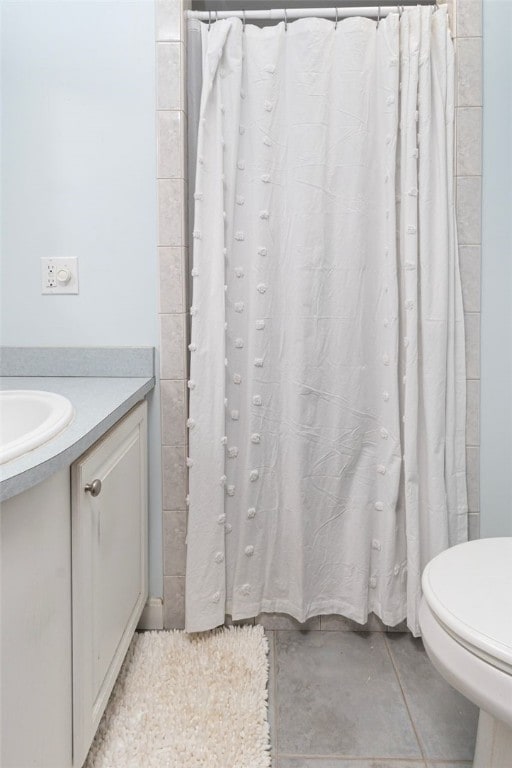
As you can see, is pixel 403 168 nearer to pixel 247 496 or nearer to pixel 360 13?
pixel 360 13

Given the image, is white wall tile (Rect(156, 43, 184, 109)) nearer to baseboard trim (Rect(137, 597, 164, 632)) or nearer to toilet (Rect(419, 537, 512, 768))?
toilet (Rect(419, 537, 512, 768))

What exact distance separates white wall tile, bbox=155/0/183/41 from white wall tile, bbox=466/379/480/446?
4.28ft

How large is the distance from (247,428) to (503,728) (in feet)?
2.98

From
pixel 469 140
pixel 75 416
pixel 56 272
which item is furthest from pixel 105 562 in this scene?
pixel 469 140

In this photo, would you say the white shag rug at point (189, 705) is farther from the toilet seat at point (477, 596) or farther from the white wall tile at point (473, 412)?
the white wall tile at point (473, 412)

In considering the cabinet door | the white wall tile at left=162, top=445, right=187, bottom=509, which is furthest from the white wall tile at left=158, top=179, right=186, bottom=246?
the white wall tile at left=162, top=445, right=187, bottom=509

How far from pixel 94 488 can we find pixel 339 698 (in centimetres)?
89

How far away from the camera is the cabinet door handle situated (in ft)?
3.23

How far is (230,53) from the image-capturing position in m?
1.43

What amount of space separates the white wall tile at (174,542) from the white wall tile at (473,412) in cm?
90

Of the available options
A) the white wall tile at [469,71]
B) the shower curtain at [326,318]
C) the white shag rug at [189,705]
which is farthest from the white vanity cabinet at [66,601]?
the white wall tile at [469,71]

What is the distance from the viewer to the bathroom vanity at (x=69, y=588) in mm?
719

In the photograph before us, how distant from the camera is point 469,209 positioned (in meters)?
1.48

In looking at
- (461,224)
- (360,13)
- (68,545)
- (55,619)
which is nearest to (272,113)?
(360,13)
